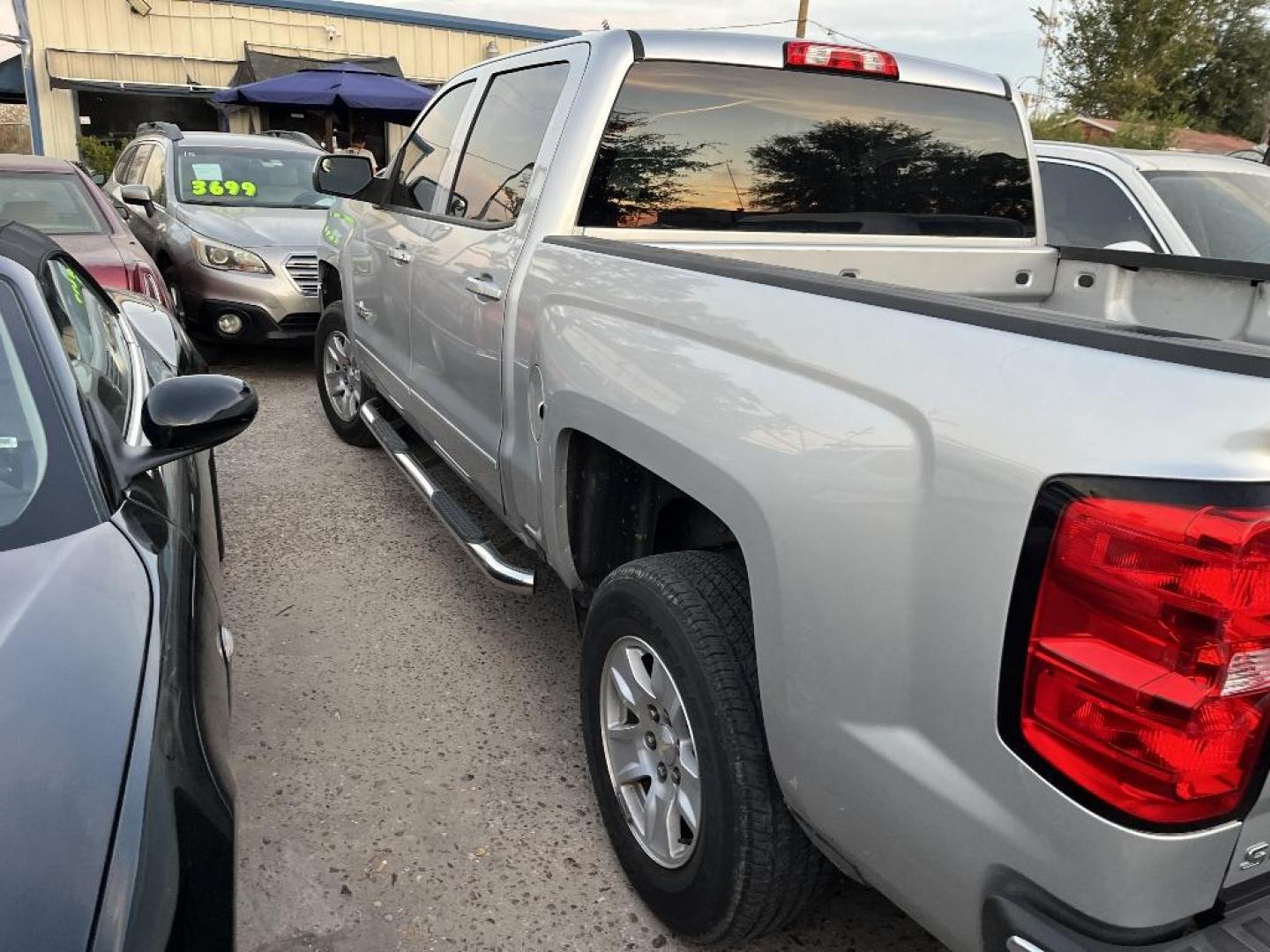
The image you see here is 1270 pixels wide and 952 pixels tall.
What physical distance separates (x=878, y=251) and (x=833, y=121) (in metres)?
0.48

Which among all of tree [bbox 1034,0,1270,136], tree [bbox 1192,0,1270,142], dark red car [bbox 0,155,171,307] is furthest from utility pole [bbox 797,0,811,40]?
dark red car [bbox 0,155,171,307]

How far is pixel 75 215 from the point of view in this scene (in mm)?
6598

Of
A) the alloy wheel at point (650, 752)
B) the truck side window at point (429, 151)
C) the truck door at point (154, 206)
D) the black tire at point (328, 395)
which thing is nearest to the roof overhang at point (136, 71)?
the truck door at point (154, 206)

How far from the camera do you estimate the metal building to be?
1889cm

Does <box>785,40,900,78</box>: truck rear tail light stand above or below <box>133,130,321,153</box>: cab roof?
above

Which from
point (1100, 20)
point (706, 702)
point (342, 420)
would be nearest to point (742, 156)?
point (706, 702)

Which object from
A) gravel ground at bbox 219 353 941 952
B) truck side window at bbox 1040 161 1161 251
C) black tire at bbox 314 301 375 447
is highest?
truck side window at bbox 1040 161 1161 251

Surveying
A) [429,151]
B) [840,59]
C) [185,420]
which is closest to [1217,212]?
[840,59]

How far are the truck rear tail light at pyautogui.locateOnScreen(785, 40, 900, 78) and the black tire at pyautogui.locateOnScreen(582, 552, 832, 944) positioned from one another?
5.73ft

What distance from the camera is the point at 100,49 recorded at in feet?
62.7

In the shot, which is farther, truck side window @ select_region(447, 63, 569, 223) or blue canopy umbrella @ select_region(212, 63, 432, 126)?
blue canopy umbrella @ select_region(212, 63, 432, 126)

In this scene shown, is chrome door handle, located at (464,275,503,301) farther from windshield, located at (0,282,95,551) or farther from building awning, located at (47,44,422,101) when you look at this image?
building awning, located at (47,44,422,101)

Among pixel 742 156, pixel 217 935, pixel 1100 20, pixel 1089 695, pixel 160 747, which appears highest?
pixel 1100 20

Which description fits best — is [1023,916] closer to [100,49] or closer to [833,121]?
[833,121]
